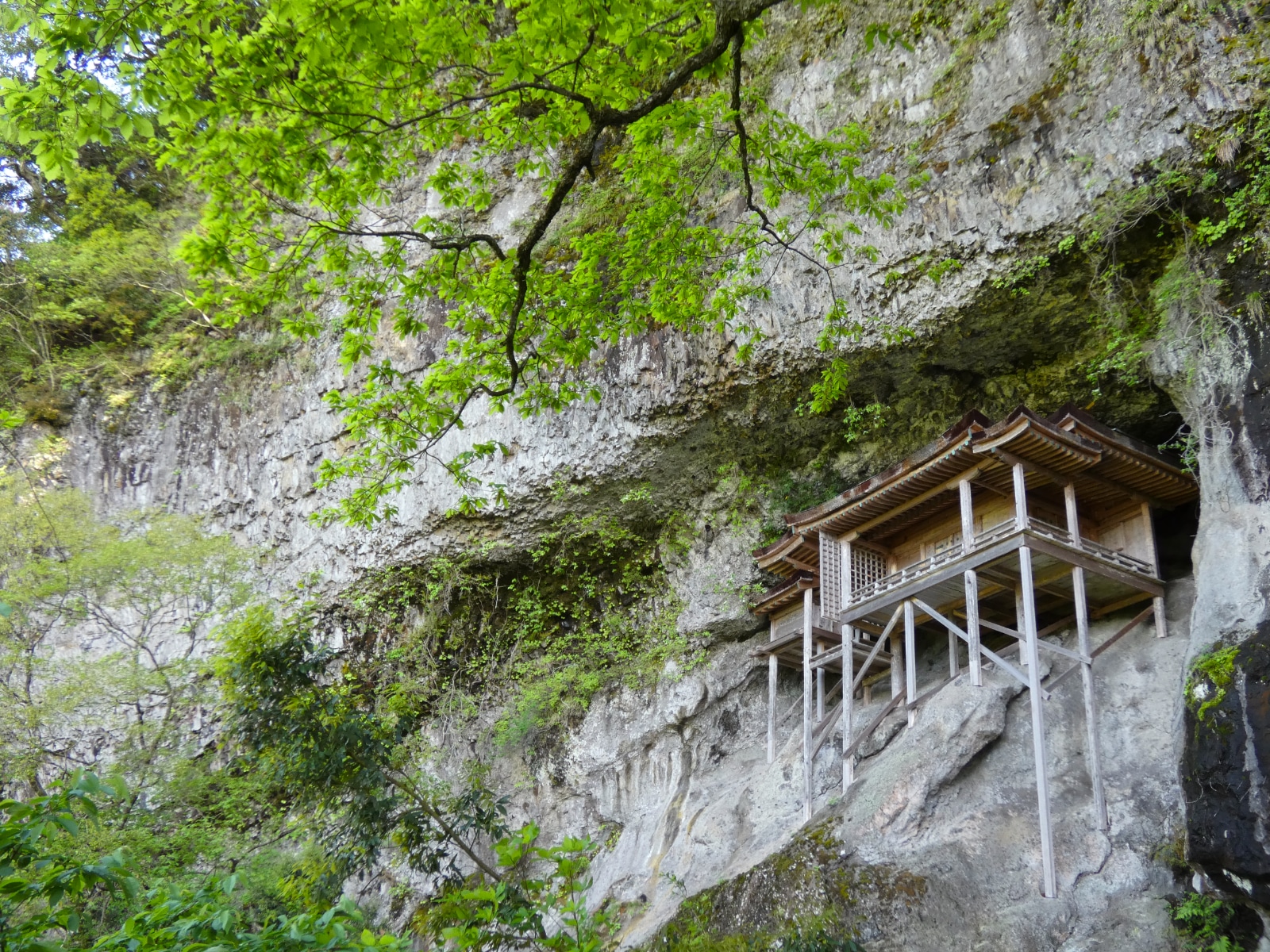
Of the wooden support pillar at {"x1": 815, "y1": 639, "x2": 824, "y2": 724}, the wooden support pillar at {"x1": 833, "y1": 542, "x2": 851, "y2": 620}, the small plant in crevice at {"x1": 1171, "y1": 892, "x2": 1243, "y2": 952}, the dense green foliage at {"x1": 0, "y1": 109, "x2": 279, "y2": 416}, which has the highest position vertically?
the dense green foliage at {"x1": 0, "y1": 109, "x2": 279, "y2": 416}

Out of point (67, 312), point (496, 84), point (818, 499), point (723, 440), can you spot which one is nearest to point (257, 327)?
point (67, 312)

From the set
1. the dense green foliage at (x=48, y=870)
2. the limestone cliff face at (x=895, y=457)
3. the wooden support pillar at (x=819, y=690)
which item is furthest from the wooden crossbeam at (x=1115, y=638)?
the dense green foliage at (x=48, y=870)

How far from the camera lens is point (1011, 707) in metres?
11.5

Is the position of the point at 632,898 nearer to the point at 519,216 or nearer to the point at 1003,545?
the point at 1003,545

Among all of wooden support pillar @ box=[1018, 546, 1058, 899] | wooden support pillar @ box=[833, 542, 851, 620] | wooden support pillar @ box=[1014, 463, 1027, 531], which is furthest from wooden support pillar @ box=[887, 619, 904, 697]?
wooden support pillar @ box=[1014, 463, 1027, 531]

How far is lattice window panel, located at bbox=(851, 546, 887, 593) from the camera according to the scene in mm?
13884

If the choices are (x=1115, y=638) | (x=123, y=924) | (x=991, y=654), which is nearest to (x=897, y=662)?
(x=991, y=654)

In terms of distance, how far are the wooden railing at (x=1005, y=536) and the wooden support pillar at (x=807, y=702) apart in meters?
1.59

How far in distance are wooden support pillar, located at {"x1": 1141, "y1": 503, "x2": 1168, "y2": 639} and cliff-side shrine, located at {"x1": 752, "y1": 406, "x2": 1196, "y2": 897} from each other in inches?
0.8

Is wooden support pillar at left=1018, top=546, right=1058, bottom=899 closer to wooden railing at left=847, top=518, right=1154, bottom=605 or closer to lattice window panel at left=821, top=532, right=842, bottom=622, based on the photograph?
wooden railing at left=847, top=518, right=1154, bottom=605

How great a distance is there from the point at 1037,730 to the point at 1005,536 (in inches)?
93.4

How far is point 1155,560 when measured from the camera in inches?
464

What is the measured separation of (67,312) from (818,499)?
17.9 meters

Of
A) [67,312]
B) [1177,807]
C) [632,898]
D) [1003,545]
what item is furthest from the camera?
[67,312]
